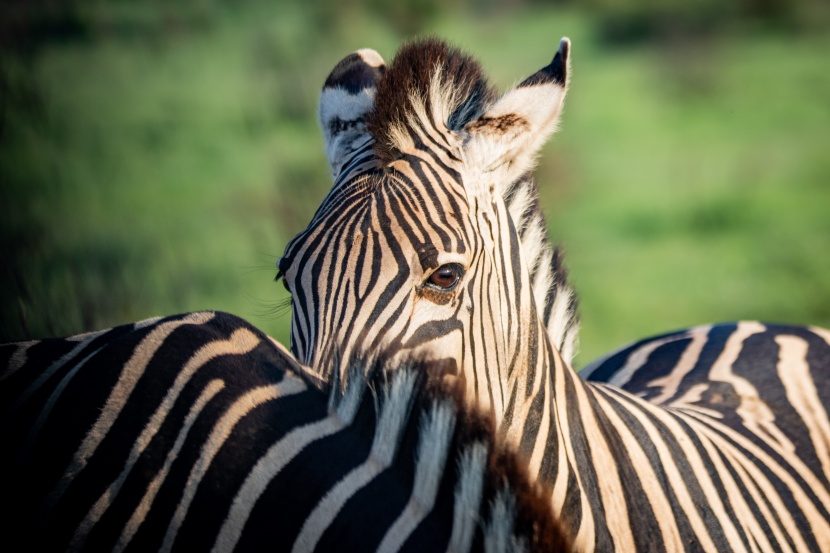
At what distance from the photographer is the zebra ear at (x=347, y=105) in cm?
290

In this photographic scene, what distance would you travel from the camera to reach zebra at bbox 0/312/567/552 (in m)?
1.57

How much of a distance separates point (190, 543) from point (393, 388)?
1.67 ft

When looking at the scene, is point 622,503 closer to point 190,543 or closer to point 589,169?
point 190,543

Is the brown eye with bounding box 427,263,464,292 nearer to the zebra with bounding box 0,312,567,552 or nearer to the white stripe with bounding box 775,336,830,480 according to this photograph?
the zebra with bounding box 0,312,567,552

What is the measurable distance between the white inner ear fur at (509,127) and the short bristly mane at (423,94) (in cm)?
15

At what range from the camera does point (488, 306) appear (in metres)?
2.41

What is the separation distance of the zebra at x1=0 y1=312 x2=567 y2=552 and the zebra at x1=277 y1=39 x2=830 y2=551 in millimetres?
397

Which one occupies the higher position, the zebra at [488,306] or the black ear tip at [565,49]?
the black ear tip at [565,49]

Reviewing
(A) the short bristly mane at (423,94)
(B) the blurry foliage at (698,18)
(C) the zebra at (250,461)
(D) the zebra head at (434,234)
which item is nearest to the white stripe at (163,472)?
(C) the zebra at (250,461)

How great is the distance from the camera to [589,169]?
14195 mm

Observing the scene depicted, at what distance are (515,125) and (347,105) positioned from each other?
697mm

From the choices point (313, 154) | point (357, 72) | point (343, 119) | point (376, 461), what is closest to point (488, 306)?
point (376, 461)

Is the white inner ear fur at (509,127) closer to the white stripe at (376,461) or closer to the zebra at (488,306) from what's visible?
the zebra at (488,306)

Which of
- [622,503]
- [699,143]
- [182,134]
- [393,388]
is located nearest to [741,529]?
[622,503]
